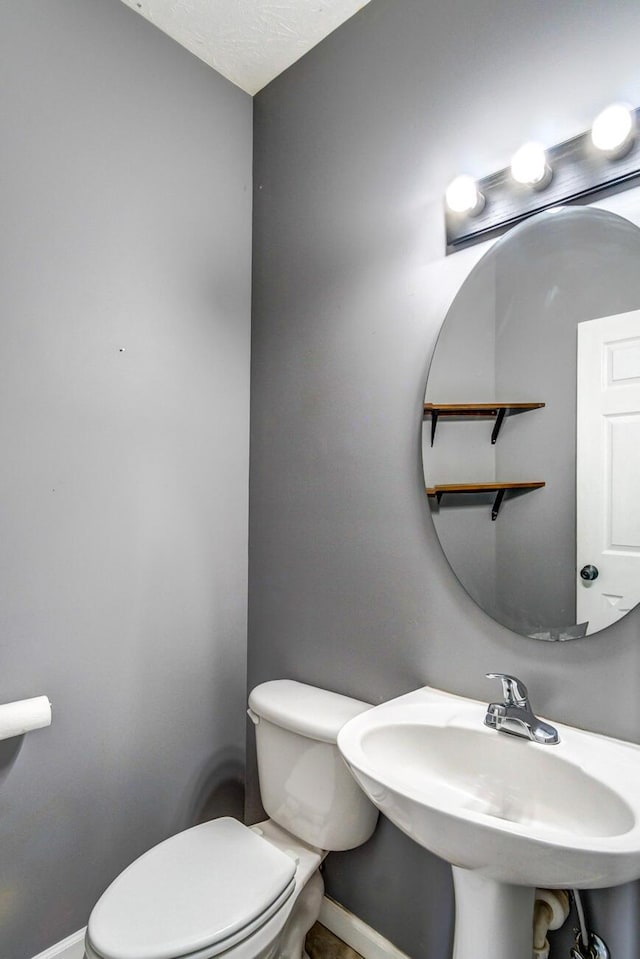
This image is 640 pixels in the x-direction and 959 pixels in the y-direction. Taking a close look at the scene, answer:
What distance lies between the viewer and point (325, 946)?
1.52 m

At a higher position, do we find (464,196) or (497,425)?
(464,196)

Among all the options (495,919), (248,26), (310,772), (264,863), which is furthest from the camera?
(248,26)

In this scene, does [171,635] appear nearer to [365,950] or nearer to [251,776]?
[251,776]

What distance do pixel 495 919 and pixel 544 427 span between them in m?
0.94

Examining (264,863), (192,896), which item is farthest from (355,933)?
(192,896)

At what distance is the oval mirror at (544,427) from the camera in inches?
42.7

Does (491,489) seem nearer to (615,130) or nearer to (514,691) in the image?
(514,691)

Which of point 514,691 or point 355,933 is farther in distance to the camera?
point 355,933

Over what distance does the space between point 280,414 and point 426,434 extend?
597 millimetres

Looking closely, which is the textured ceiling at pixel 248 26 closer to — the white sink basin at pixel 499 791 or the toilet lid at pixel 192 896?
the white sink basin at pixel 499 791

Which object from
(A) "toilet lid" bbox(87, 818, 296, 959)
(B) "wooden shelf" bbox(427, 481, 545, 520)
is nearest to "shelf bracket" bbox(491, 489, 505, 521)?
(B) "wooden shelf" bbox(427, 481, 545, 520)

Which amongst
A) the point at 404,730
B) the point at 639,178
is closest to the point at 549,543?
the point at 404,730

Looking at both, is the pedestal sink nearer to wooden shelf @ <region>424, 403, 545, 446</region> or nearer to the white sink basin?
the white sink basin

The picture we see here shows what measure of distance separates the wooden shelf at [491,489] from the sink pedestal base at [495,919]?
707 millimetres
